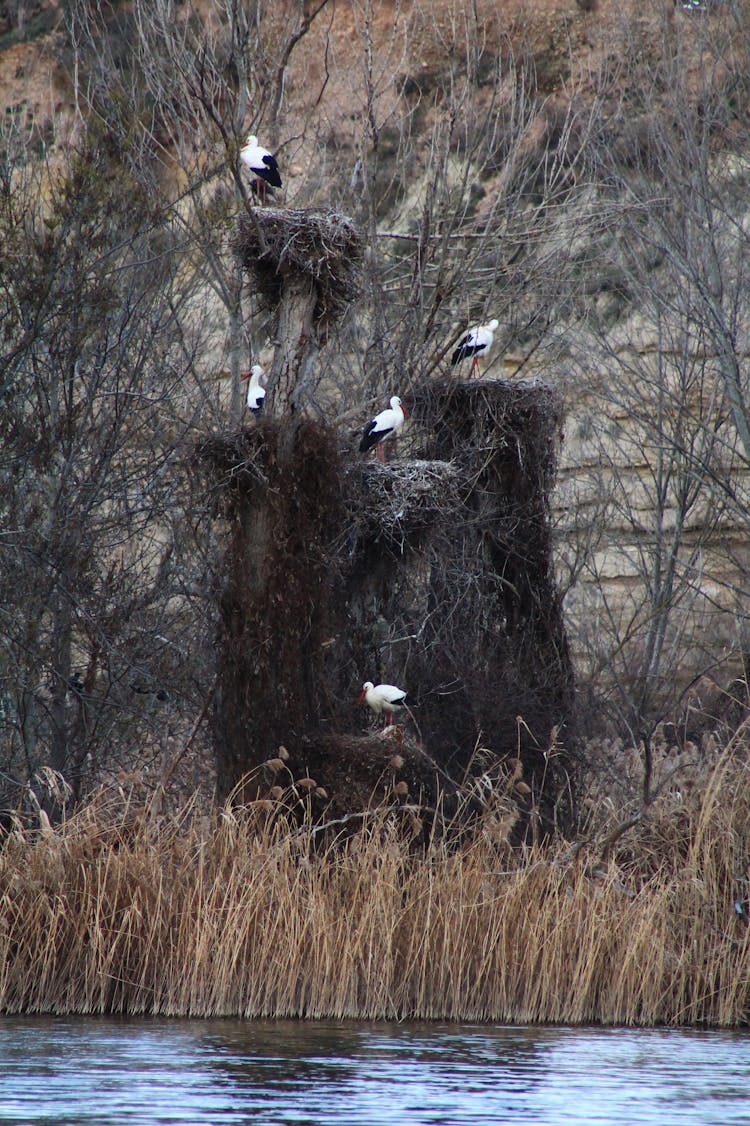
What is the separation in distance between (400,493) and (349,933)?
161 inches

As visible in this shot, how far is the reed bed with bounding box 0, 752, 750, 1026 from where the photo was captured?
350 inches

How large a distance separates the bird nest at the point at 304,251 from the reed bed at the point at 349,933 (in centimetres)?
409

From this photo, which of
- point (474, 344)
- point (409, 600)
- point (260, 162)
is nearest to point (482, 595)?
point (409, 600)

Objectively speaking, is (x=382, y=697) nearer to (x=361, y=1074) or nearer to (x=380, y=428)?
(x=380, y=428)

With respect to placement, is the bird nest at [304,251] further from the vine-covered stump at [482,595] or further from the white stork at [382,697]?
the white stork at [382,697]

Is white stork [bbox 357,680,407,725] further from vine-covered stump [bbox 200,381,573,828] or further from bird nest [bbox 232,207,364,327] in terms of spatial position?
bird nest [bbox 232,207,364,327]

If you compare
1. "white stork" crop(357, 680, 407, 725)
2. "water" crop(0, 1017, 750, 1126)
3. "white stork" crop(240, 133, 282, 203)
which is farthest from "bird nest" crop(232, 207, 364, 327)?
"water" crop(0, 1017, 750, 1126)

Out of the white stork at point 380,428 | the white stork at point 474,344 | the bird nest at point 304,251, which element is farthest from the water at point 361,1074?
the white stork at point 474,344

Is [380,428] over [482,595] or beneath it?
over

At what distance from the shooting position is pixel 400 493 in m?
12.1

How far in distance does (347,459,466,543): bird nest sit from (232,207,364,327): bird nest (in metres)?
1.28

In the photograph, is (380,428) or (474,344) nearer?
(380,428)

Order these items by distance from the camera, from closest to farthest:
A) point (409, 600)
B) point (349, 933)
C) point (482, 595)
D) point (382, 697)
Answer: point (349, 933), point (382, 697), point (482, 595), point (409, 600)

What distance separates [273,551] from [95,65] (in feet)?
28.1
